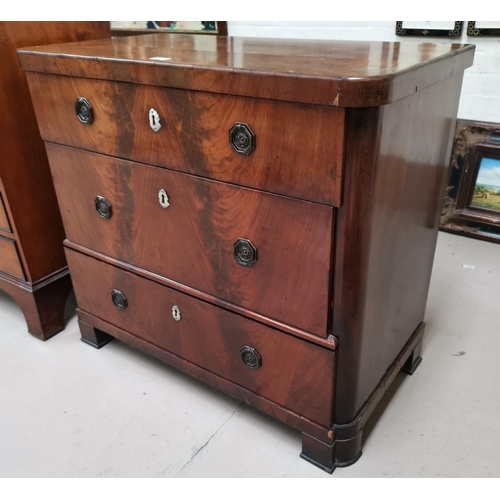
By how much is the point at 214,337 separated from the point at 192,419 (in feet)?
0.89

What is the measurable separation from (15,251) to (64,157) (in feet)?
1.39

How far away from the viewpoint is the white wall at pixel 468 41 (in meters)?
2.15

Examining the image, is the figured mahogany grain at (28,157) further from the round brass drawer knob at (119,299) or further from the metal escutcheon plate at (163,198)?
the metal escutcheon plate at (163,198)

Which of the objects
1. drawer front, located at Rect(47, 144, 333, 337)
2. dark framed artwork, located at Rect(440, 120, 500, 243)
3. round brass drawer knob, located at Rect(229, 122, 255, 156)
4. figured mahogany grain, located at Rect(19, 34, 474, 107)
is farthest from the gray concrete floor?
figured mahogany grain, located at Rect(19, 34, 474, 107)

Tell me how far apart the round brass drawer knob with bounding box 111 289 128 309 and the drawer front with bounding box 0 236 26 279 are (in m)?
0.37

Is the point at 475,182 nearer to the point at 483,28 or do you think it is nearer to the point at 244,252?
the point at 483,28

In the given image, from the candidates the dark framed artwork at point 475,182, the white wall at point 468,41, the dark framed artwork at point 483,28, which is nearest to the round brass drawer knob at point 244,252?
the white wall at point 468,41

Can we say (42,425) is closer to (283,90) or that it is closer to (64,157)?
(64,157)

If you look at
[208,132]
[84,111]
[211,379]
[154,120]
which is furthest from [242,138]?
[211,379]

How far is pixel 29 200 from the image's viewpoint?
158 centimetres

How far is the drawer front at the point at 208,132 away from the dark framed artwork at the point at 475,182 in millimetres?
1583

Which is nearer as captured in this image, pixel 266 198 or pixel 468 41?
pixel 266 198

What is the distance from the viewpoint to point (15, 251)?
1614 millimetres

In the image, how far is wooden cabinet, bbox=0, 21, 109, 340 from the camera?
1441 millimetres
